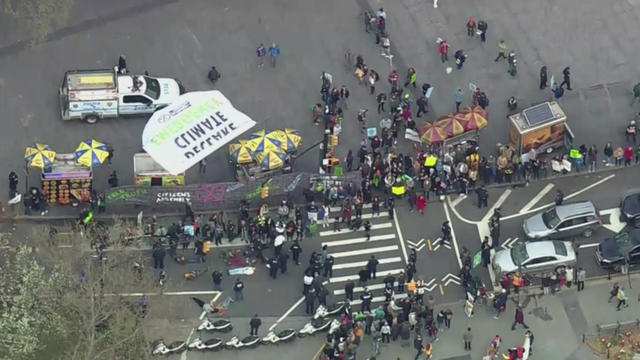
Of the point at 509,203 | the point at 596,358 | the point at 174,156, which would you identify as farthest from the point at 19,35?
the point at 596,358

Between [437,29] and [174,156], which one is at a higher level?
[437,29]

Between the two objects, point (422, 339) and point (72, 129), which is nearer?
point (422, 339)

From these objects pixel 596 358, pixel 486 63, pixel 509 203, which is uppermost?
pixel 486 63

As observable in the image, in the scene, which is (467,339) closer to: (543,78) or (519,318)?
(519,318)

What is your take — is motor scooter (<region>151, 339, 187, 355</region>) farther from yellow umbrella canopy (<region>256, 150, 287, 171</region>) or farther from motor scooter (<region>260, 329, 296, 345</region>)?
yellow umbrella canopy (<region>256, 150, 287, 171</region>)

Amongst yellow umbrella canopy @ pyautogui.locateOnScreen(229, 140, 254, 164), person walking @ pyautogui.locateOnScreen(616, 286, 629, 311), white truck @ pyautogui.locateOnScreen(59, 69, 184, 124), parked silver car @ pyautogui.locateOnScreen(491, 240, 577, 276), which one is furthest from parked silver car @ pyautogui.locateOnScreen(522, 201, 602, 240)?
white truck @ pyautogui.locateOnScreen(59, 69, 184, 124)

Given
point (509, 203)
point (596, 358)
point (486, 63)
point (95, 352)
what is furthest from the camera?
point (486, 63)

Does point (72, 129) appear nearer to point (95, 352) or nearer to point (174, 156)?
point (174, 156)
